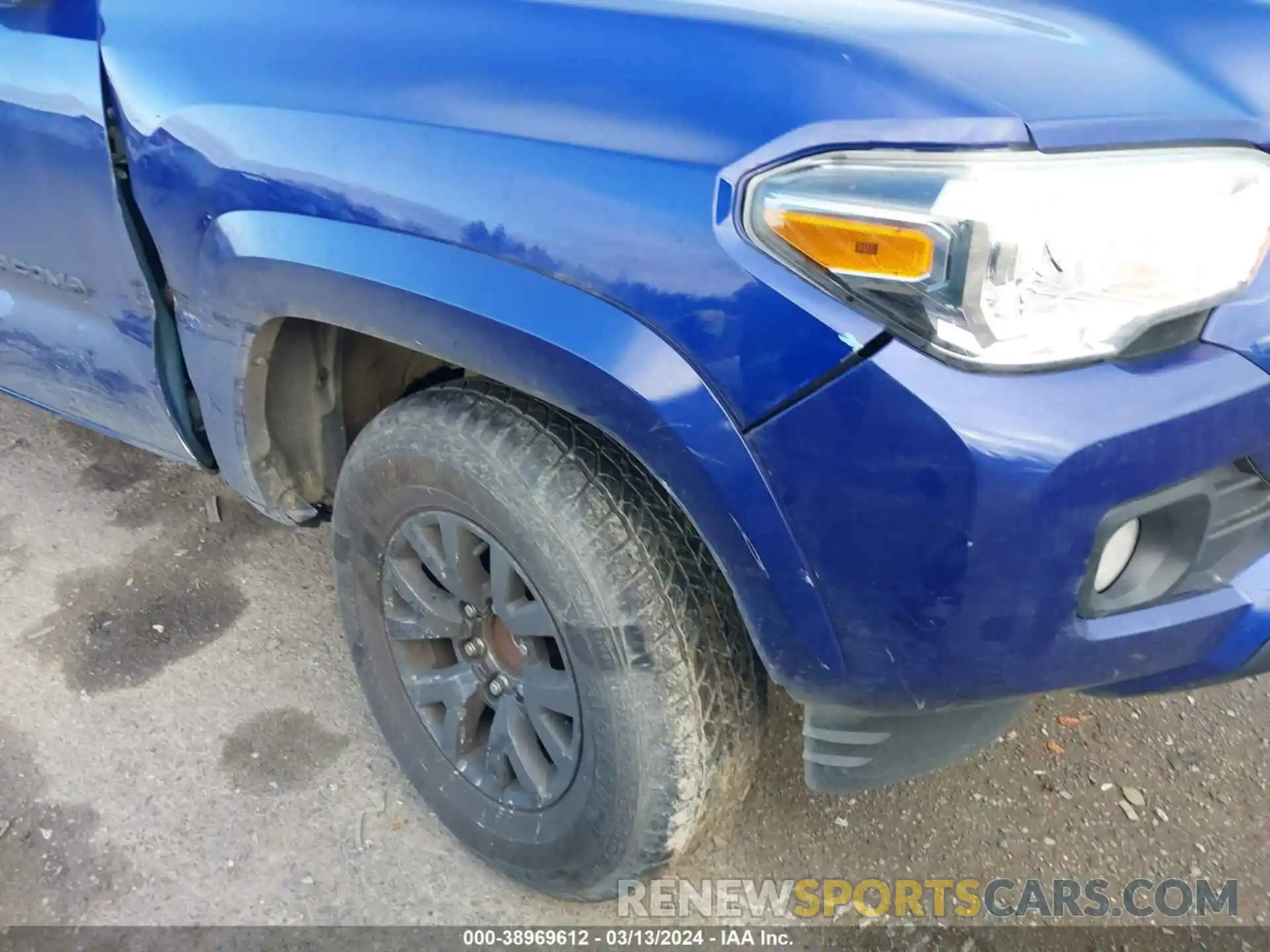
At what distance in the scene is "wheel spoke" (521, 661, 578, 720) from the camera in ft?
5.40

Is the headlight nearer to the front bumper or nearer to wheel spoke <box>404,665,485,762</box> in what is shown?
the front bumper

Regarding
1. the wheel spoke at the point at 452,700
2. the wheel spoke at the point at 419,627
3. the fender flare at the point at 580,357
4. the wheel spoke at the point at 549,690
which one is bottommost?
the wheel spoke at the point at 452,700

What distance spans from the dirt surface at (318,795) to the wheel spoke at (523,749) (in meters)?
0.33

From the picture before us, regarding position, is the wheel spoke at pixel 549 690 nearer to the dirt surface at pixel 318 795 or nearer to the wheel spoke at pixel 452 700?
the wheel spoke at pixel 452 700

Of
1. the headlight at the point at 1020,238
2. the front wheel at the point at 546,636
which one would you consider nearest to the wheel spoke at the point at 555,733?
the front wheel at the point at 546,636

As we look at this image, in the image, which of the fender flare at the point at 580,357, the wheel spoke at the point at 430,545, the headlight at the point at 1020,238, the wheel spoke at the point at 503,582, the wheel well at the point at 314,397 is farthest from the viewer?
the wheel well at the point at 314,397

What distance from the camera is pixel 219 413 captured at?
194cm

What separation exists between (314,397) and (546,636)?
75cm

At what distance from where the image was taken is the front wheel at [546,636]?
5.01ft

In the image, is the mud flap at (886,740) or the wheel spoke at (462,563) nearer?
the mud flap at (886,740)

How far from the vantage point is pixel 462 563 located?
1.72 meters

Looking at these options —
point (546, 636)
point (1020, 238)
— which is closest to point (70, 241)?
point (546, 636)

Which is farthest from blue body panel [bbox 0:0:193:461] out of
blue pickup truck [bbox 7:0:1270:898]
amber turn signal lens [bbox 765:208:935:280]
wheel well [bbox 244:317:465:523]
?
amber turn signal lens [bbox 765:208:935:280]

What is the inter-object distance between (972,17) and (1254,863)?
68.1 inches
